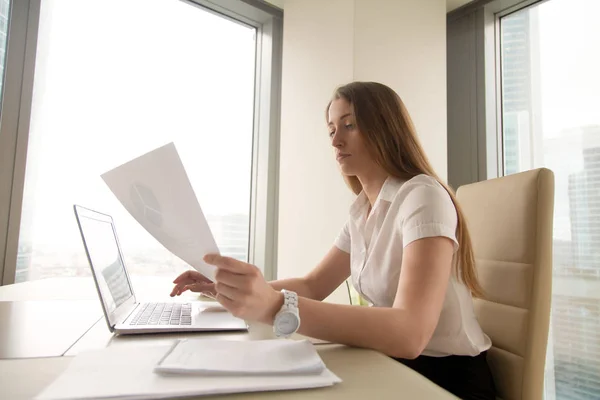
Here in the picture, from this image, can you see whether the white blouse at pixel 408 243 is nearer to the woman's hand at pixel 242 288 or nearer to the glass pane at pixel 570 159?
the woman's hand at pixel 242 288

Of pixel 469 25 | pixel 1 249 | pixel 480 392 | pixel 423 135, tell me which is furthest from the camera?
pixel 469 25

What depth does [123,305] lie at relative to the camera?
96 centimetres

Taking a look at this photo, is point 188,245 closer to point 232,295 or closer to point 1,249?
point 232,295

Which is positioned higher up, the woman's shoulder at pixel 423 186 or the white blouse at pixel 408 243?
the woman's shoulder at pixel 423 186

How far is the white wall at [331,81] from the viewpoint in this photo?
2158 mm

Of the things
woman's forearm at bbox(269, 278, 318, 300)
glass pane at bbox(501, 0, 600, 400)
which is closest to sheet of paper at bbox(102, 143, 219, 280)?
woman's forearm at bbox(269, 278, 318, 300)

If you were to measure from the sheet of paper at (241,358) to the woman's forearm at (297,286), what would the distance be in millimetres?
Result: 546

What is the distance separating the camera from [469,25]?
246 cm

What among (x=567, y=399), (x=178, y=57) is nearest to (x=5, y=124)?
(x=178, y=57)

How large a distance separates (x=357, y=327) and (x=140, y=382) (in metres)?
0.36

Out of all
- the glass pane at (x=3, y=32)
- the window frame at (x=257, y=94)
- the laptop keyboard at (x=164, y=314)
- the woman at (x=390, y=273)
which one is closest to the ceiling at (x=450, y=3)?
the window frame at (x=257, y=94)

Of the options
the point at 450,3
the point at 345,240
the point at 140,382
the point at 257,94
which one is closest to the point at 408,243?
the point at 345,240

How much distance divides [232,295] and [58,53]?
1695mm

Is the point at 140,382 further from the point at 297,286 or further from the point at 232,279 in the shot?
the point at 297,286
